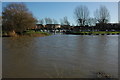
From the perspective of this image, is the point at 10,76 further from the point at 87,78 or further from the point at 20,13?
the point at 20,13

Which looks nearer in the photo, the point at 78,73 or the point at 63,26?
the point at 78,73

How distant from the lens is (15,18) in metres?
30.7

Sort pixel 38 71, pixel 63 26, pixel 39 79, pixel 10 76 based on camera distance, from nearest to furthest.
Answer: pixel 39 79 → pixel 10 76 → pixel 38 71 → pixel 63 26

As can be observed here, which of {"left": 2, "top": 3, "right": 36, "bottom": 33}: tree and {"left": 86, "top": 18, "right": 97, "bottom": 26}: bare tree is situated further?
{"left": 86, "top": 18, "right": 97, "bottom": 26}: bare tree

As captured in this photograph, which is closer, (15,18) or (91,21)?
(15,18)

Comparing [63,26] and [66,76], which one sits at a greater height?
[63,26]

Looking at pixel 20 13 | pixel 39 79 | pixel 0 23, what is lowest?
pixel 39 79

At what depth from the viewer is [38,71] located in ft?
18.1

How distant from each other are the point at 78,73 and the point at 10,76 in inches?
92.8

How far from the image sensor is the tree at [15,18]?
101 feet

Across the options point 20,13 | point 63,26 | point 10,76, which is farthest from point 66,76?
point 63,26

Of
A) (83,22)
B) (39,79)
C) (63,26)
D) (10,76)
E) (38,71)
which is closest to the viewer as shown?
(39,79)

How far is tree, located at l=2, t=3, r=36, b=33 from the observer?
3073 cm

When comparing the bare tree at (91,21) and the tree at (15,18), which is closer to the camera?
the tree at (15,18)
